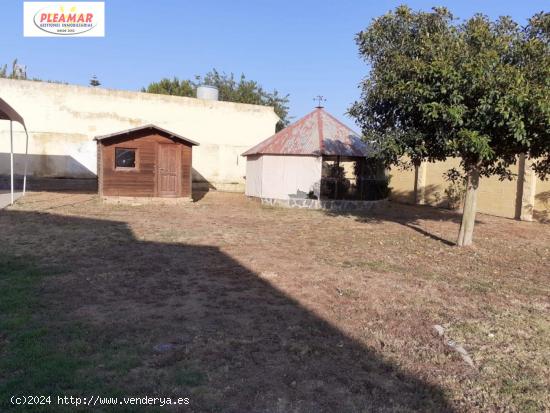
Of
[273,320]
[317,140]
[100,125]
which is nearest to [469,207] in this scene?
[273,320]

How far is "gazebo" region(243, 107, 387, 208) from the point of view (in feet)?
63.8

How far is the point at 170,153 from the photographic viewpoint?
1853 cm

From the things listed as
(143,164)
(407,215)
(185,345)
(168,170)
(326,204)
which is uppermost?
(143,164)

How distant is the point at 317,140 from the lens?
65.2 feet

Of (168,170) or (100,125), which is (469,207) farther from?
(100,125)

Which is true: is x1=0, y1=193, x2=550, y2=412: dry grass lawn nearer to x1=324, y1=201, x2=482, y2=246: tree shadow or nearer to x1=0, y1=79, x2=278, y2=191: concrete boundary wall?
x1=324, y1=201, x2=482, y2=246: tree shadow

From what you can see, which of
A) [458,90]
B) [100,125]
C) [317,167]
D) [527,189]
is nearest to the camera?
[458,90]

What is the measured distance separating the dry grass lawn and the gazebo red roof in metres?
8.69

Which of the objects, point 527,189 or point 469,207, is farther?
point 527,189

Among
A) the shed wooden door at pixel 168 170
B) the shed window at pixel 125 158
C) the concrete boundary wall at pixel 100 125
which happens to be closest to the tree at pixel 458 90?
the shed wooden door at pixel 168 170

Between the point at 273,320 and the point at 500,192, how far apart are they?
1612 cm

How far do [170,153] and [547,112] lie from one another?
14.1 metres

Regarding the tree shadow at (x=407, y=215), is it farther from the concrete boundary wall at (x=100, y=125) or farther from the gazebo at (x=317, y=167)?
the concrete boundary wall at (x=100, y=125)

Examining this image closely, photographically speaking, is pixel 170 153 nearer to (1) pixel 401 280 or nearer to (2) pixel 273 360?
(1) pixel 401 280
